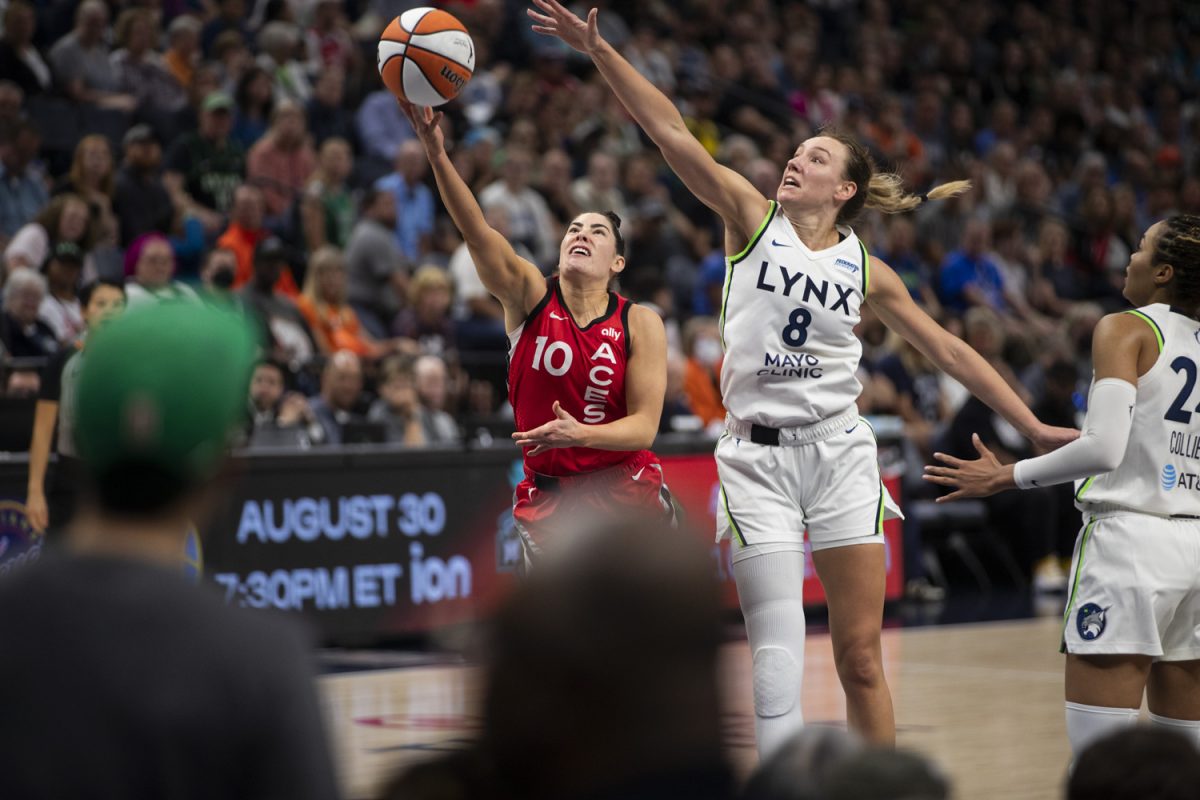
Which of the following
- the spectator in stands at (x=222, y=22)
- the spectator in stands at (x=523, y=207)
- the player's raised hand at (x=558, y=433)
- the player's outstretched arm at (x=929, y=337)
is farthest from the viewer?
the spectator in stands at (x=222, y=22)

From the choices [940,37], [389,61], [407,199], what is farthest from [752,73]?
[389,61]

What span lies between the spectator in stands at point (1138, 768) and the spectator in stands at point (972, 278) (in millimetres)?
14552

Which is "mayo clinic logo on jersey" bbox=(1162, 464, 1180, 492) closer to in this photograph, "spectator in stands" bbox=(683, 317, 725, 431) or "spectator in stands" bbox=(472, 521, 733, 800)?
"spectator in stands" bbox=(472, 521, 733, 800)

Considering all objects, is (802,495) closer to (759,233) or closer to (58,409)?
(759,233)

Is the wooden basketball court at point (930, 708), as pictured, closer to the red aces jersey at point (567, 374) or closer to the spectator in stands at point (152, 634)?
the red aces jersey at point (567, 374)

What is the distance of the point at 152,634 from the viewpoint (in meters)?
1.74

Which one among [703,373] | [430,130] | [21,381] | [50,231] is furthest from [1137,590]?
[703,373]

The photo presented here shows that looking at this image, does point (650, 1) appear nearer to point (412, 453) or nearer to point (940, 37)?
point (940, 37)

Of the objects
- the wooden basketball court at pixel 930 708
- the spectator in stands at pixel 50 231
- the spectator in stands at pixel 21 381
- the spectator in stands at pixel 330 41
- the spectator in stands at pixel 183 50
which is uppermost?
the spectator in stands at pixel 330 41

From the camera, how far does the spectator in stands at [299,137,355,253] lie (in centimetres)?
1262

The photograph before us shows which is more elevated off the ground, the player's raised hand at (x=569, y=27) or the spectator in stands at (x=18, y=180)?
the spectator in stands at (x=18, y=180)

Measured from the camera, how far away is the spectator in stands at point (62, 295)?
10.4 m

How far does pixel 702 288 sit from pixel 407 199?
2796 millimetres

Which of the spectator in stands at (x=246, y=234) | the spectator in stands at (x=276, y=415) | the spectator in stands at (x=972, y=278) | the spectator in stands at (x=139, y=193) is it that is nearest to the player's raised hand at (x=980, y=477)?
the spectator in stands at (x=276, y=415)
